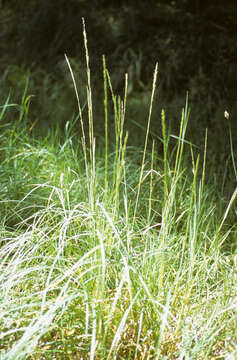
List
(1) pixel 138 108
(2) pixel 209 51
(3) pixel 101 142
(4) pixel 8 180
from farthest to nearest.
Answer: (1) pixel 138 108 → (2) pixel 209 51 → (3) pixel 101 142 → (4) pixel 8 180

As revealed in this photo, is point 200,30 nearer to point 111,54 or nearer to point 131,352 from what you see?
point 111,54

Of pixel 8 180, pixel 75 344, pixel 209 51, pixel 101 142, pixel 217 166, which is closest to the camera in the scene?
pixel 75 344

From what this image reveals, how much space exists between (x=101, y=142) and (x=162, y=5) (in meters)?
1.78

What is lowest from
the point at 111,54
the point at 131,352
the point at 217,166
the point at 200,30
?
the point at 217,166

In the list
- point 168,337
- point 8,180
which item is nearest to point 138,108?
point 8,180

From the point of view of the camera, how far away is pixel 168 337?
4.95 ft

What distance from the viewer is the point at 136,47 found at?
4512 mm

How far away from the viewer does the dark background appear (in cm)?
380

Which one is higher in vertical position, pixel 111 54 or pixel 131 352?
pixel 111 54

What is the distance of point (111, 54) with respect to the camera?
14.5 ft

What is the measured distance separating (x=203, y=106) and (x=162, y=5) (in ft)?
4.42

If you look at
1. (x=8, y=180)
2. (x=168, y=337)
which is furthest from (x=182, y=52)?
(x=168, y=337)

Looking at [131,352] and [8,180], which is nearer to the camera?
[131,352]

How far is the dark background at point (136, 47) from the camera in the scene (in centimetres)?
380
